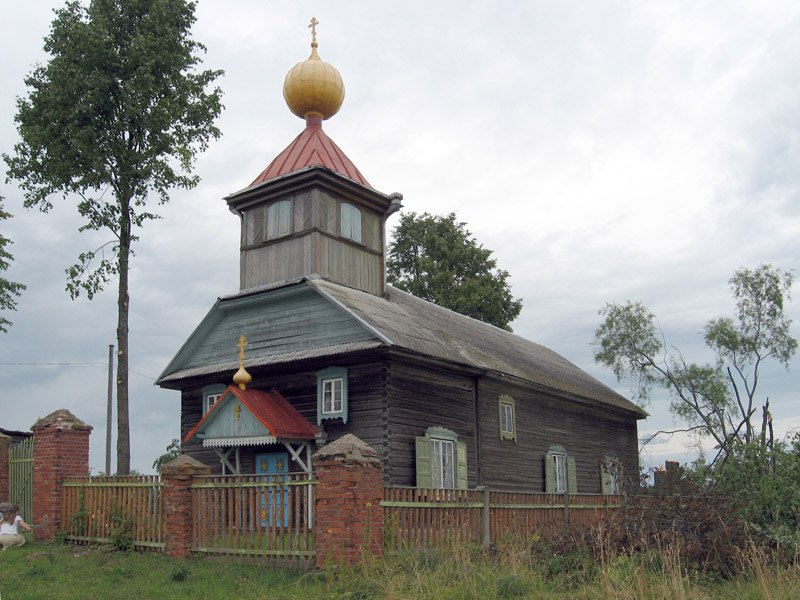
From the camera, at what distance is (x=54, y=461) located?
15734 millimetres

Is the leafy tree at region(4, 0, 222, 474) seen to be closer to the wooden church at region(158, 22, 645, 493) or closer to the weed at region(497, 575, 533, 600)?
the wooden church at region(158, 22, 645, 493)

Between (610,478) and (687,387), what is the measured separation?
7811mm

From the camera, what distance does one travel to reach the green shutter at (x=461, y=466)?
18.8 metres

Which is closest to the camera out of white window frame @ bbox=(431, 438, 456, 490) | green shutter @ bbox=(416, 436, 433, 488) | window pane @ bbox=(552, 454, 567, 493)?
green shutter @ bbox=(416, 436, 433, 488)

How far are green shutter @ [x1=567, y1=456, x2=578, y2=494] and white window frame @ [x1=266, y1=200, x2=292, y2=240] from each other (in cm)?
1042

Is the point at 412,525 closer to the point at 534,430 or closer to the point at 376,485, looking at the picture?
the point at 376,485

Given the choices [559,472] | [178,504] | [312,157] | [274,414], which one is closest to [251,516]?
[178,504]

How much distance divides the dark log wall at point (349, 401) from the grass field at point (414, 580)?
539 centimetres

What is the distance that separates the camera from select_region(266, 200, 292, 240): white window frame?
21109 millimetres

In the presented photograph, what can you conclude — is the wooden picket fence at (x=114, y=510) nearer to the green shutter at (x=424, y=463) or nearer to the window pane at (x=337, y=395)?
the window pane at (x=337, y=395)

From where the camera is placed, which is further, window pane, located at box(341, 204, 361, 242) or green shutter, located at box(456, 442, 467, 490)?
window pane, located at box(341, 204, 361, 242)

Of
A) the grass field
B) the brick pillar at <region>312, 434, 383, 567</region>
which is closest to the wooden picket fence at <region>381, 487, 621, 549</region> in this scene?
the brick pillar at <region>312, 434, 383, 567</region>

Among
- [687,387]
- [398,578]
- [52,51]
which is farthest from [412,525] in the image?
[687,387]

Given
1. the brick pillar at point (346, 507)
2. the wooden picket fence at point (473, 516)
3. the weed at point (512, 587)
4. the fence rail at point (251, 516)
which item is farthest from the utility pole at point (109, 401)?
the weed at point (512, 587)
